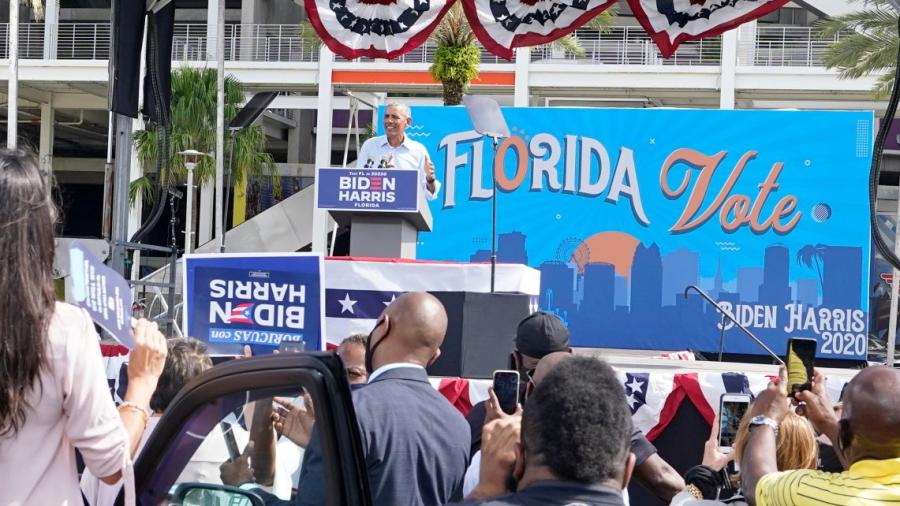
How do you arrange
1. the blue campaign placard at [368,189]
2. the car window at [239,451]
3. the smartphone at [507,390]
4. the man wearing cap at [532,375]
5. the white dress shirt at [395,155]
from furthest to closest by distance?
the white dress shirt at [395,155]
the blue campaign placard at [368,189]
the man wearing cap at [532,375]
the smartphone at [507,390]
the car window at [239,451]

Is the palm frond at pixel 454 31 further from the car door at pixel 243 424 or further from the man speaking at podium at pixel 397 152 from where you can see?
the car door at pixel 243 424

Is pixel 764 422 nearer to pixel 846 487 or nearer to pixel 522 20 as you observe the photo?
pixel 846 487

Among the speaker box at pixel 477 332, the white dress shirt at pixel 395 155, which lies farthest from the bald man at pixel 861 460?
the white dress shirt at pixel 395 155

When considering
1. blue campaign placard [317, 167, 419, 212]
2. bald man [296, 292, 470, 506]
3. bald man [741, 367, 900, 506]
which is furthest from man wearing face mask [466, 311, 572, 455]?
blue campaign placard [317, 167, 419, 212]

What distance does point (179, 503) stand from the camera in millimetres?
2420

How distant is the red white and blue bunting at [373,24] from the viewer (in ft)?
25.6

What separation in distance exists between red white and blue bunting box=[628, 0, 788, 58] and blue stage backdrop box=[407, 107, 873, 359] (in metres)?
11.0

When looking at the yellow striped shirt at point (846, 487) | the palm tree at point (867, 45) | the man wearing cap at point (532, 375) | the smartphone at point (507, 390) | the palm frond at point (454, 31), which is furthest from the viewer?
the palm tree at point (867, 45)

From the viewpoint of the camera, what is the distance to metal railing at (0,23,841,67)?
88.0ft

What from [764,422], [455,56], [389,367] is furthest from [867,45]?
[389,367]

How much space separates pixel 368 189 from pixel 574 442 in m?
6.75


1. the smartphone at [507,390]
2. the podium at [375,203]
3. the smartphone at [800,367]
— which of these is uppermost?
the podium at [375,203]

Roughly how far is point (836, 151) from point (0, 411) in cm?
1789

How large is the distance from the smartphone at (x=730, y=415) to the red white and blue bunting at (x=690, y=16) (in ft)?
13.9
